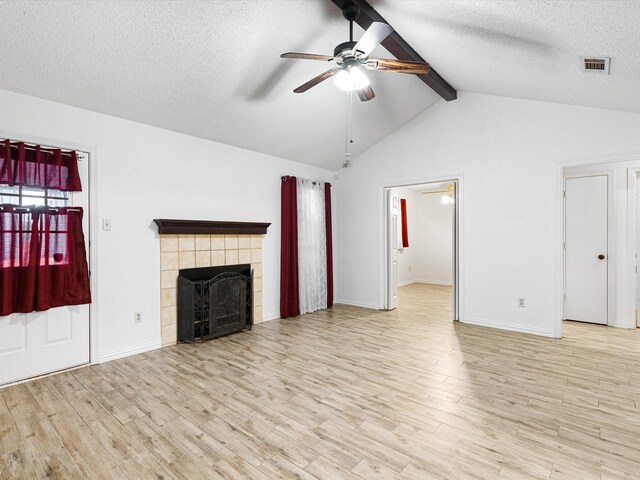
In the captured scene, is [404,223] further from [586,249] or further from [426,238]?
[586,249]

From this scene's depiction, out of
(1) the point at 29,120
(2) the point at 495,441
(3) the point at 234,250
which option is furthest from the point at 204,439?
(1) the point at 29,120

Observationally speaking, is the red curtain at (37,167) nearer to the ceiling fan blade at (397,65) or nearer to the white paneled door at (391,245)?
the ceiling fan blade at (397,65)

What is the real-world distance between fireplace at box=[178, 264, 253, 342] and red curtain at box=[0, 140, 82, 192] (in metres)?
1.45

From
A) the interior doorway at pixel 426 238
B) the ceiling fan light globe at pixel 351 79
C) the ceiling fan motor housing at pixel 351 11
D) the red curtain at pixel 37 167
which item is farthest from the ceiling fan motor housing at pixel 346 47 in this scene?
the interior doorway at pixel 426 238

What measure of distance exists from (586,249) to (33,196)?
6475 millimetres

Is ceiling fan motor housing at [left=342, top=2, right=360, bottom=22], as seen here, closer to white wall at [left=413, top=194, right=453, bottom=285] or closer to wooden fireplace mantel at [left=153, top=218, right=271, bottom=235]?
wooden fireplace mantel at [left=153, top=218, right=271, bottom=235]

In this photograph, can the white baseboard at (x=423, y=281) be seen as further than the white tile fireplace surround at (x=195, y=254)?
Yes

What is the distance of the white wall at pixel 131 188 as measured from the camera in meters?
3.04

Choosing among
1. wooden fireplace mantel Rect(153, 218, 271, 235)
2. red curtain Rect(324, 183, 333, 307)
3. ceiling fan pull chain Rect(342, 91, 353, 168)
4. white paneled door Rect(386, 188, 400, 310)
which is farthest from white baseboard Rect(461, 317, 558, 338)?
wooden fireplace mantel Rect(153, 218, 271, 235)

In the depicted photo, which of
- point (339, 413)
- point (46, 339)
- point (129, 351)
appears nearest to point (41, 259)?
point (46, 339)

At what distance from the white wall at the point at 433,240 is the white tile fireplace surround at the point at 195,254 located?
18.0 feet

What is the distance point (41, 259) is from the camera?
9.66 feet

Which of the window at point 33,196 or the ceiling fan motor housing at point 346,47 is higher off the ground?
the ceiling fan motor housing at point 346,47

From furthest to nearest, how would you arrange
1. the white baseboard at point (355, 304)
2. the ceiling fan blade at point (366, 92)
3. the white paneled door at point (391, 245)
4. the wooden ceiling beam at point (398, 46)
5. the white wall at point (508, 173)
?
the white baseboard at point (355, 304)
the white paneled door at point (391, 245)
the white wall at point (508, 173)
the ceiling fan blade at point (366, 92)
the wooden ceiling beam at point (398, 46)
